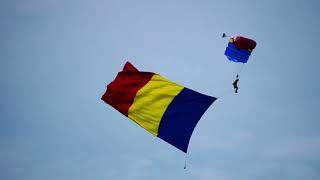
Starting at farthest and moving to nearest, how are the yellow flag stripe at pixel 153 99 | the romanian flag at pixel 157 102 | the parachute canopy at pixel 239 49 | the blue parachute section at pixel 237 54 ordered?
the blue parachute section at pixel 237 54 < the parachute canopy at pixel 239 49 < the yellow flag stripe at pixel 153 99 < the romanian flag at pixel 157 102

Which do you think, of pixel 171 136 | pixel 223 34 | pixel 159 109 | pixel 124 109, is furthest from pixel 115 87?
pixel 223 34

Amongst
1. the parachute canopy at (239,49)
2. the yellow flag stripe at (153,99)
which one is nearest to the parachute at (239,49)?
the parachute canopy at (239,49)

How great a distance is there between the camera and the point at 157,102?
17.6m

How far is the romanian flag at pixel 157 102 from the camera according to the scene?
16.8 meters

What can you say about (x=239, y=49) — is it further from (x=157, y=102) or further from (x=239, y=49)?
(x=157, y=102)

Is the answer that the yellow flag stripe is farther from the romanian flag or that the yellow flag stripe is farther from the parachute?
the parachute

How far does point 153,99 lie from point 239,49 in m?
6.52

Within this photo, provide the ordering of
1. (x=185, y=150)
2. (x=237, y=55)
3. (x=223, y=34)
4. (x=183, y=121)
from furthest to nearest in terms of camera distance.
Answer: (x=237, y=55)
(x=223, y=34)
(x=183, y=121)
(x=185, y=150)

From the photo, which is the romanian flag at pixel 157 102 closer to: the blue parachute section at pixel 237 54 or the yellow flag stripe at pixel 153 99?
the yellow flag stripe at pixel 153 99

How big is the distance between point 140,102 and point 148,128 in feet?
4.42

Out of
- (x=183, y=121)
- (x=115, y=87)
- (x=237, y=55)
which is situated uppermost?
(x=237, y=55)

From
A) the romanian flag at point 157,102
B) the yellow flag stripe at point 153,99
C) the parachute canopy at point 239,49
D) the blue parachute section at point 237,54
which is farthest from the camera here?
the blue parachute section at point 237,54

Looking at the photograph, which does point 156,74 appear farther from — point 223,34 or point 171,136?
point 223,34

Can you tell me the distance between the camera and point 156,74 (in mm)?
17438
